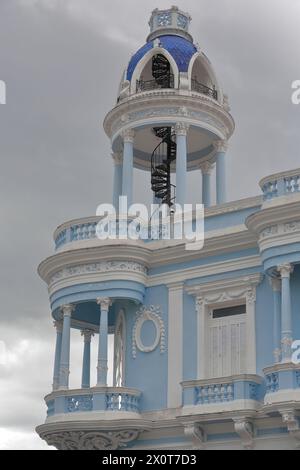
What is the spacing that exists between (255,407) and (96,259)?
221 inches

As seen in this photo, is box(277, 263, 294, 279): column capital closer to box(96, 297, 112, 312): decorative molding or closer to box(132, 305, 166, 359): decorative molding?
box(132, 305, 166, 359): decorative molding

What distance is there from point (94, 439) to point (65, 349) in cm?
242

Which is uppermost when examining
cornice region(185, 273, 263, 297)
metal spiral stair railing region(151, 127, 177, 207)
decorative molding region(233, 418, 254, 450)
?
metal spiral stair railing region(151, 127, 177, 207)

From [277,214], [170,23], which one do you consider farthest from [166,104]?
[277,214]

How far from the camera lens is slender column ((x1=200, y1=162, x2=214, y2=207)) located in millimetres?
26875

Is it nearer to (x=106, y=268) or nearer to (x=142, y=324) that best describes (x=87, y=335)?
(x=142, y=324)

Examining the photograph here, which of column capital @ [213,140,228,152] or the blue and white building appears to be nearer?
the blue and white building

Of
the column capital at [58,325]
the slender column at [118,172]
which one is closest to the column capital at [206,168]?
the slender column at [118,172]

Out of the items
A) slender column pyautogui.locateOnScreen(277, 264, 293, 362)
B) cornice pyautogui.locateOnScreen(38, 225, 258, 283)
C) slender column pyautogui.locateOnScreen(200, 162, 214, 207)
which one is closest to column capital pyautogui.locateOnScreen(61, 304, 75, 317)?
cornice pyautogui.locateOnScreen(38, 225, 258, 283)

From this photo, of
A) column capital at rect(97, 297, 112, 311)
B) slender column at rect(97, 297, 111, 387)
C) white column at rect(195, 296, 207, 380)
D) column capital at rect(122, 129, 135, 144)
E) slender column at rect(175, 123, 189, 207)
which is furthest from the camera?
column capital at rect(122, 129, 135, 144)

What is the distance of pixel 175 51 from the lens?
2622 centimetres

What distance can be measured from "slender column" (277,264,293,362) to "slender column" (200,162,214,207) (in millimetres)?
7774
